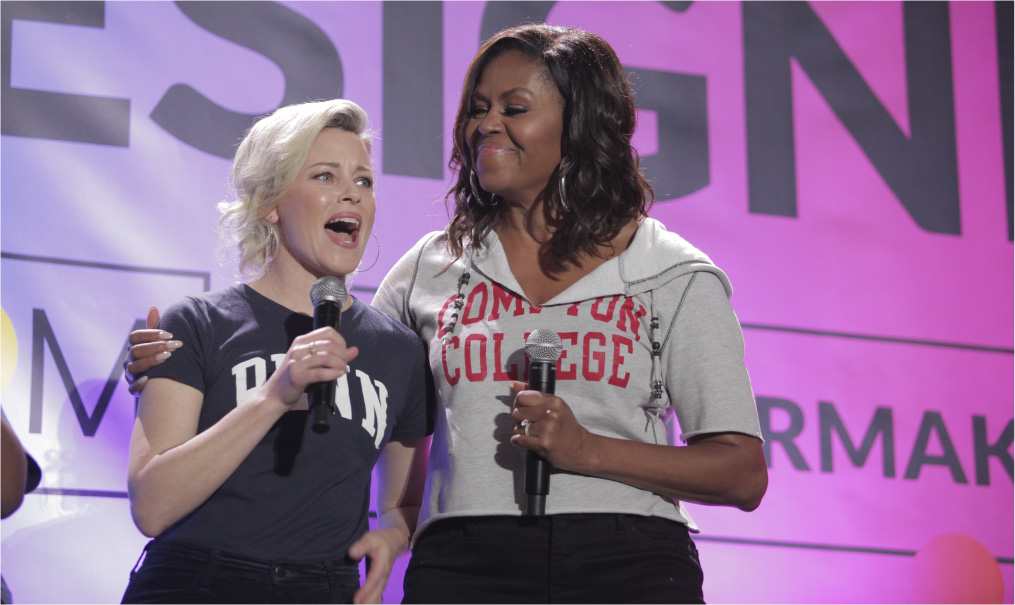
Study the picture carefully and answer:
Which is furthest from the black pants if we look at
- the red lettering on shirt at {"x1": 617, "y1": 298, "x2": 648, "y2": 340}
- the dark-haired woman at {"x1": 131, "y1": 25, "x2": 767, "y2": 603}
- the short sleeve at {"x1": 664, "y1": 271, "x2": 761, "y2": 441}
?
the red lettering on shirt at {"x1": 617, "y1": 298, "x2": 648, "y2": 340}

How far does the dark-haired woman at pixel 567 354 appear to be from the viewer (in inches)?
73.5

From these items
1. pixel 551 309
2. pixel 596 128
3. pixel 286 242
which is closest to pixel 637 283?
pixel 551 309

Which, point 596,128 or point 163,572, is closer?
point 163,572

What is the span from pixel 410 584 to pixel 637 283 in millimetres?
757

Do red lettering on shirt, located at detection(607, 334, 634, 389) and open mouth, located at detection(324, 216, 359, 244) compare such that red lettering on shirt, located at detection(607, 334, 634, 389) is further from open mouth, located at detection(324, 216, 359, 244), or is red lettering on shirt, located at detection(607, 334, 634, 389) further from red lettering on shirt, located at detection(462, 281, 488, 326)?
open mouth, located at detection(324, 216, 359, 244)

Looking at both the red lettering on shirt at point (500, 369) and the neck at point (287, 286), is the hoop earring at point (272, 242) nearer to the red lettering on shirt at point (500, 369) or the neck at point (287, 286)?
the neck at point (287, 286)

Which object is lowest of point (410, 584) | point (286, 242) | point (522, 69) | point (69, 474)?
point (410, 584)

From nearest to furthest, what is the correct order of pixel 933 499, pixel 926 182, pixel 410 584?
1. pixel 410 584
2. pixel 933 499
3. pixel 926 182

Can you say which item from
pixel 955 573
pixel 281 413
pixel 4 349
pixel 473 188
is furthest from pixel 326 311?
pixel 955 573

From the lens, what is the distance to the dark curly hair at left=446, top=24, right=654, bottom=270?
2.18 meters

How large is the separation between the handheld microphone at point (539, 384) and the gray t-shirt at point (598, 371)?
15cm

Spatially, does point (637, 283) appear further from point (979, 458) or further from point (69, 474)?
point (979, 458)

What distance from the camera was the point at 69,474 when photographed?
2416mm

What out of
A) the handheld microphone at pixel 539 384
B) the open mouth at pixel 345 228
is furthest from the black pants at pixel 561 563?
the open mouth at pixel 345 228
